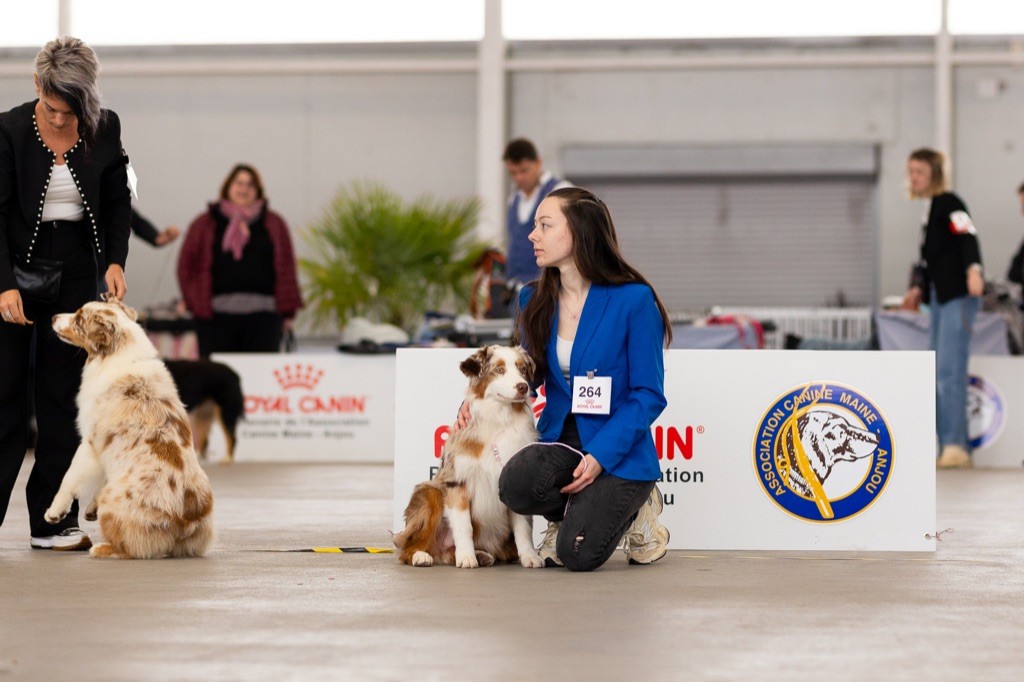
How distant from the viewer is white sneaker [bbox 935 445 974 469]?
821 centimetres

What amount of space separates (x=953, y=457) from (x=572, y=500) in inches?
202

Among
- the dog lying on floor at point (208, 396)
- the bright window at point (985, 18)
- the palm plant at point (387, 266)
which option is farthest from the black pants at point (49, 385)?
the bright window at point (985, 18)

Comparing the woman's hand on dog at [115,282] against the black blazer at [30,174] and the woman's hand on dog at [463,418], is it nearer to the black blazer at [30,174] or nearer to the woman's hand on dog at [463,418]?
the black blazer at [30,174]

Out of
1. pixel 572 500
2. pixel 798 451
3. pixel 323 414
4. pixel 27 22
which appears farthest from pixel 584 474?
pixel 27 22

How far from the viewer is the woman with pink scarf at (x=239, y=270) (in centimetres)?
857

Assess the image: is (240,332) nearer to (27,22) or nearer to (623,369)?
(623,369)

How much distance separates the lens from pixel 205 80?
13516 mm

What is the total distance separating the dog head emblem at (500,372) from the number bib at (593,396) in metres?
0.15

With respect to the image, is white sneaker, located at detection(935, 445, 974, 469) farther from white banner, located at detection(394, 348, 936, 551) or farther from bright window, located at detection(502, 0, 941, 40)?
bright window, located at detection(502, 0, 941, 40)

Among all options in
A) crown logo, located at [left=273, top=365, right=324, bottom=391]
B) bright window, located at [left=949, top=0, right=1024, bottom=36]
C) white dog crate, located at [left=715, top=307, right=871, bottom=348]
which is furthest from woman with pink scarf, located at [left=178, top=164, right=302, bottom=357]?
bright window, located at [left=949, top=0, right=1024, bottom=36]

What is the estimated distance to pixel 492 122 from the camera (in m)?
12.9

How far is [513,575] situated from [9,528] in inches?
85.9

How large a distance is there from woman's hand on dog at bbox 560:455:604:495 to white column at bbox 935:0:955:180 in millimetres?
9740

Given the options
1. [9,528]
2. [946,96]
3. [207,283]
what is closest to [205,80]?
[207,283]
